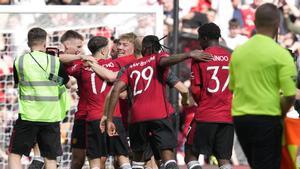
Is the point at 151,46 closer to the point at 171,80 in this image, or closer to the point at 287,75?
the point at 171,80

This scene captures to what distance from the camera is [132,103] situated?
38.7 ft

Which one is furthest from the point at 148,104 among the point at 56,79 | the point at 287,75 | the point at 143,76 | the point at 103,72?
the point at 287,75

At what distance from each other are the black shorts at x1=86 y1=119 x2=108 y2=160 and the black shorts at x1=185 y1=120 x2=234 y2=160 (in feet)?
5.26

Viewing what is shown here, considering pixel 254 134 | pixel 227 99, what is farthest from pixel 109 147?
pixel 254 134

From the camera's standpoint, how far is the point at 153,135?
1166 cm

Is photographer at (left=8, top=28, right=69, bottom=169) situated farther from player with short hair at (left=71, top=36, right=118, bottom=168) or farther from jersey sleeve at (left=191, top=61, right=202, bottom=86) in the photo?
jersey sleeve at (left=191, top=61, right=202, bottom=86)

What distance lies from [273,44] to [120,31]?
787 centimetres

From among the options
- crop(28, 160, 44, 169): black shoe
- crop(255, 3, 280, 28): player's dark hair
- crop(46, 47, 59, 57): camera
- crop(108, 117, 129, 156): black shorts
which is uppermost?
crop(255, 3, 280, 28): player's dark hair

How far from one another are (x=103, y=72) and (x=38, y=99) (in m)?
0.92

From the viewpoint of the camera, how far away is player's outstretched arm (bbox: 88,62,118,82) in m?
12.4

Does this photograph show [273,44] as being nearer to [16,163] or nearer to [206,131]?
[206,131]

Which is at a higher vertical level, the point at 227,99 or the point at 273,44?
the point at 273,44

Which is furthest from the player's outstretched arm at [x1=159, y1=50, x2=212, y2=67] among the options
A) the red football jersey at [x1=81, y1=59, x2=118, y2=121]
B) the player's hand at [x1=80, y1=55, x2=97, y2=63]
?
the red football jersey at [x1=81, y1=59, x2=118, y2=121]

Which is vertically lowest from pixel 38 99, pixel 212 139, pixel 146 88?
pixel 212 139
